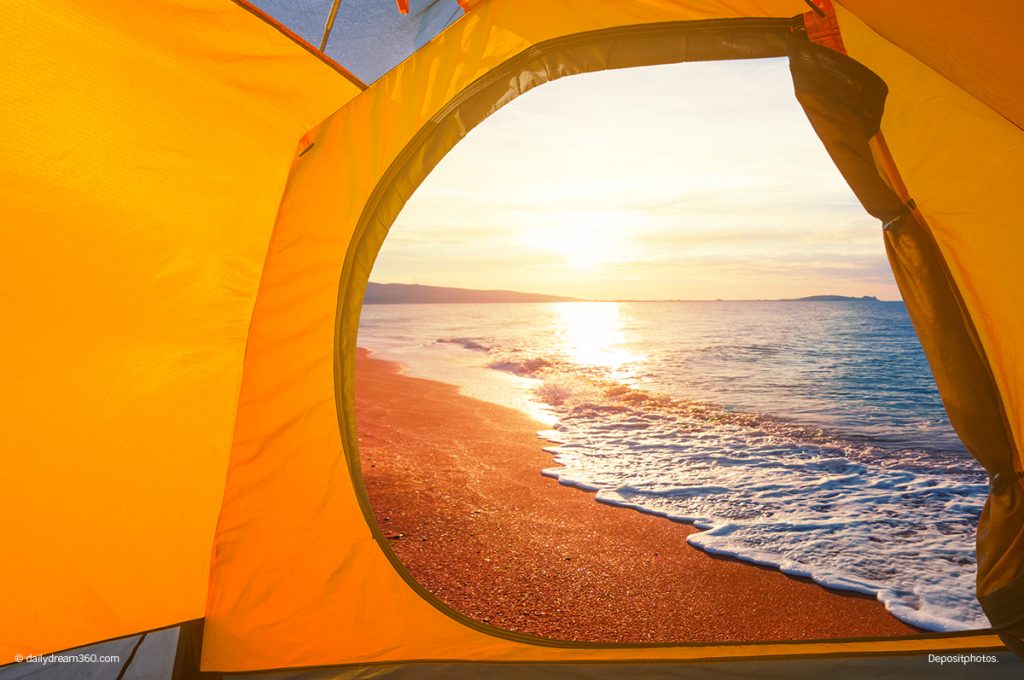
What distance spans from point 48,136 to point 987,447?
318 centimetres

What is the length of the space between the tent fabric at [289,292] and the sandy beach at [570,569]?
82 cm

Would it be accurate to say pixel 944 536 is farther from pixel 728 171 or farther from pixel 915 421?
pixel 728 171

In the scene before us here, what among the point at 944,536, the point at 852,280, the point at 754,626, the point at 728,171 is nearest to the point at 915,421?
the point at 944,536

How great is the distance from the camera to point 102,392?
181cm

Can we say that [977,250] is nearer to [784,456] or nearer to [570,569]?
[570,569]

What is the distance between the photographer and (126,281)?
182cm

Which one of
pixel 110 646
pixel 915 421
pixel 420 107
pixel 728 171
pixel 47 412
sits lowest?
pixel 915 421

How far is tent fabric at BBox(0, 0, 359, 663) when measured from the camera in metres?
1.61

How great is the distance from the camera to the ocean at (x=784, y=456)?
362cm

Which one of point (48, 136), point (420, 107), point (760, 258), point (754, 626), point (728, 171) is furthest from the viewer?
point (760, 258)

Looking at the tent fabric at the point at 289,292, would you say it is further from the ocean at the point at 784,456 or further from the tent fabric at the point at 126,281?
the ocean at the point at 784,456

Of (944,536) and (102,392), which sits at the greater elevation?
(102,392)

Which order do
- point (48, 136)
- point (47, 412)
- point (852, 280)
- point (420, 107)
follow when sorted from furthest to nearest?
point (852, 280)
point (420, 107)
point (47, 412)
point (48, 136)

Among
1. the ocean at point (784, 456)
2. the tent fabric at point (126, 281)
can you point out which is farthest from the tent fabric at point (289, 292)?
the ocean at point (784, 456)
